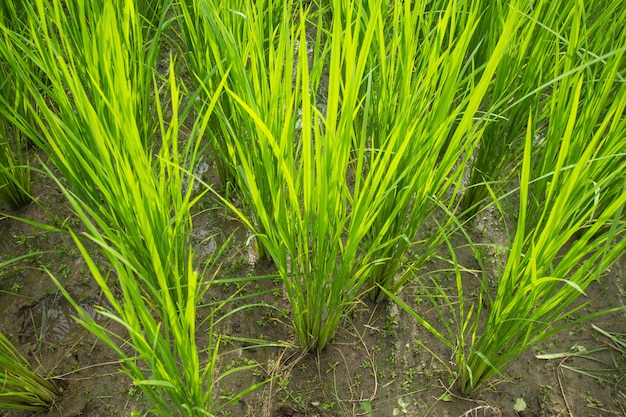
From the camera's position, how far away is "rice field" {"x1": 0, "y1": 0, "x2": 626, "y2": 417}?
86 cm

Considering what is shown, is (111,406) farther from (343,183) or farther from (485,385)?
(485,385)

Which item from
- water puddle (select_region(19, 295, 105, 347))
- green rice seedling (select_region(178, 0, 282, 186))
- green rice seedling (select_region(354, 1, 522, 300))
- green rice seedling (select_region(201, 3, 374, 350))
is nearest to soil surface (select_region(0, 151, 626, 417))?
water puddle (select_region(19, 295, 105, 347))

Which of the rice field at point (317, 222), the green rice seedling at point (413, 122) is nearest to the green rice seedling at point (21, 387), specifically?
the rice field at point (317, 222)

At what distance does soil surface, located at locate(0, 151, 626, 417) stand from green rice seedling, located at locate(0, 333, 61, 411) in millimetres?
29

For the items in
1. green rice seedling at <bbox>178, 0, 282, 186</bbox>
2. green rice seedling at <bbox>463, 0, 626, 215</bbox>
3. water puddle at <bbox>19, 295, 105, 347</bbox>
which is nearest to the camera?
green rice seedling at <bbox>178, 0, 282, 186</bbox>

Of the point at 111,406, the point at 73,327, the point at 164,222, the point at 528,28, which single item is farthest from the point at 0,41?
the point at 528,28

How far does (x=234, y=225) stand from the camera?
1.35m

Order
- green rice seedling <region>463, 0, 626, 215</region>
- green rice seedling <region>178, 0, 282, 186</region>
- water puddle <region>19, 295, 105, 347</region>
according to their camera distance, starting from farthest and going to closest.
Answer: water puddle <region>19, 295, 105, 347</region>, green rice seedling <region>463, 0, 626, 215</region>, green rice seedling <region>178, 0, 282, 186</region>

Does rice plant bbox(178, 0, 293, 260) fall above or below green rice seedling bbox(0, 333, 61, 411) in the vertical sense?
above

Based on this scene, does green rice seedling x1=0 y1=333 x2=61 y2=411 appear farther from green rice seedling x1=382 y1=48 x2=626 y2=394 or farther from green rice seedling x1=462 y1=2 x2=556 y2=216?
green rice seedling x1=462 y1=2 x2=556 y2=216

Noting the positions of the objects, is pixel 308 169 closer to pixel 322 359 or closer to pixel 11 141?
pixel 322 359

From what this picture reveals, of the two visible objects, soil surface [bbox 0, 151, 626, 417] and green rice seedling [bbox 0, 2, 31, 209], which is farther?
green rice seedling [bbox 0, 2, 31, 209]

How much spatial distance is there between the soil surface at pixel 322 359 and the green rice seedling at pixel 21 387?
3 centimetres

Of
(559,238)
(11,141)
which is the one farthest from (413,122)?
(11,141)
